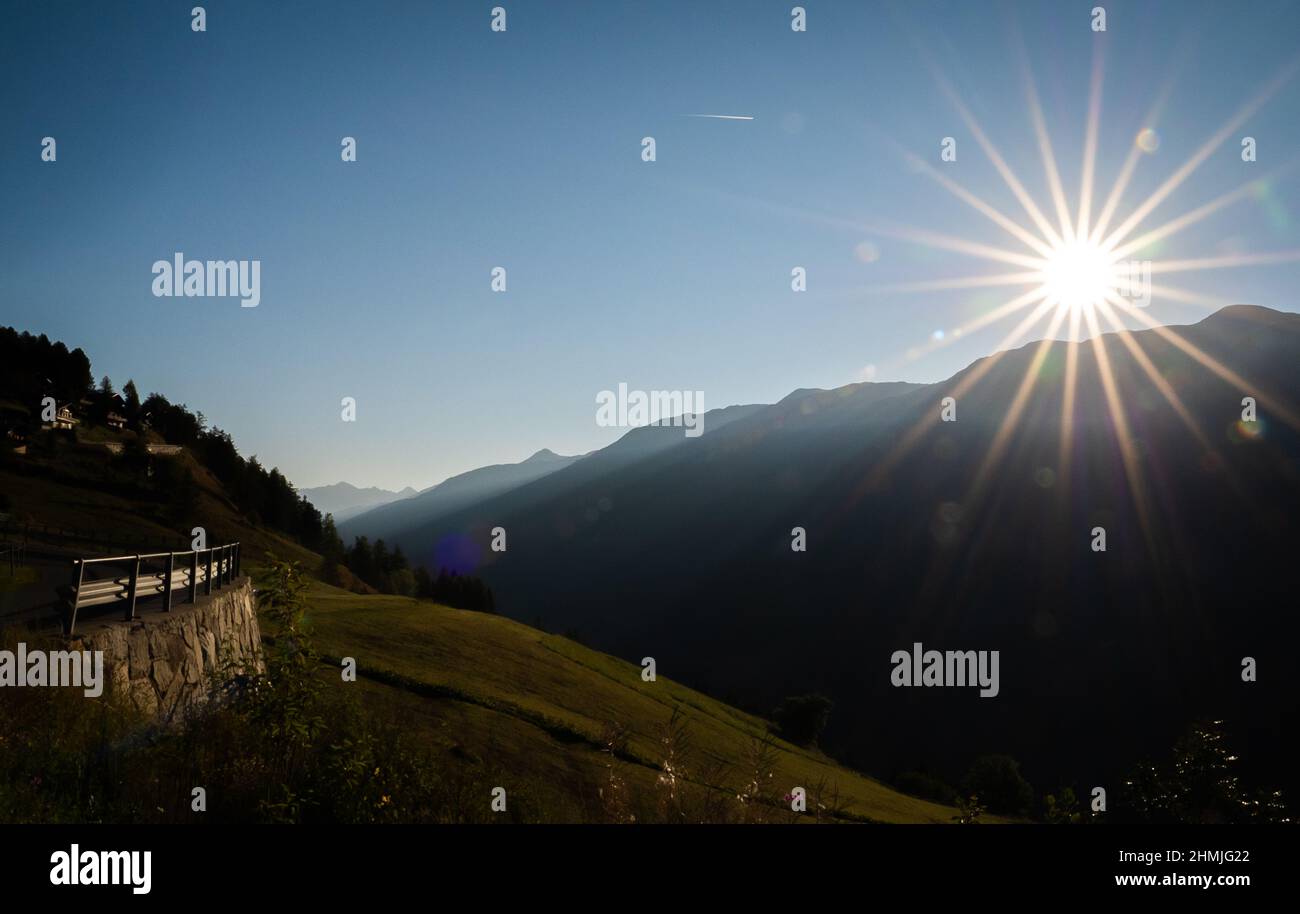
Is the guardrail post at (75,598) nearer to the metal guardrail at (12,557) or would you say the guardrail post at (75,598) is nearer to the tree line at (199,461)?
the metal guardrail at (12,557)

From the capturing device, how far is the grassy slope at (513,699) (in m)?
24.5

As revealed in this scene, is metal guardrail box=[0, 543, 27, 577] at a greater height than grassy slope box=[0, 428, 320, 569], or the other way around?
grassy slope box=[0, 428, 320, 569]

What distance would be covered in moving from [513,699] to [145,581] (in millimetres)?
21724

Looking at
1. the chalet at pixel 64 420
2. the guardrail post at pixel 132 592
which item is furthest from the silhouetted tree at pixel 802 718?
the chalet at pixel 64 420

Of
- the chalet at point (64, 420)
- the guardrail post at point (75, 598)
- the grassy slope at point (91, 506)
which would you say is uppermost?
the chalet at point (64, 420)

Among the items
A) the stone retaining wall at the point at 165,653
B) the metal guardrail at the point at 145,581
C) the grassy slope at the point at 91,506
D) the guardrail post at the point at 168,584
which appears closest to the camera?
the stone retaining wall at the point at 165,653

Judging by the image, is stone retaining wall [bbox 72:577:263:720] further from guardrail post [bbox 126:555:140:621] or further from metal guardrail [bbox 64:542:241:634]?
metal guardrail [bbox 64:542:241:634]

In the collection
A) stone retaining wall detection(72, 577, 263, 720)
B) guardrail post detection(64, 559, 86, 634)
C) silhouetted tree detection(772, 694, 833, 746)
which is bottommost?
silhouetted tree detection(772, 694, 833, 746)

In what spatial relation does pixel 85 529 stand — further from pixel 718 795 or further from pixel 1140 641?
pixel 1140 641

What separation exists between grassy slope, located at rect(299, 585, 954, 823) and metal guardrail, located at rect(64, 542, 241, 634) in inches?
162

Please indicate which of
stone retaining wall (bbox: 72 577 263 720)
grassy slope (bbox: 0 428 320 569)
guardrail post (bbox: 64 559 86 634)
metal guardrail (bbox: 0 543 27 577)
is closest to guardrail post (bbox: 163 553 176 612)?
stone retaining wall (bbox: 72 577 263 720)

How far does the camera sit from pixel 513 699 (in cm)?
3394

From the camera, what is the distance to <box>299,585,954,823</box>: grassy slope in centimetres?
2450

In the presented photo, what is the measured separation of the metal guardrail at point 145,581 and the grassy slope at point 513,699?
4122 mm
